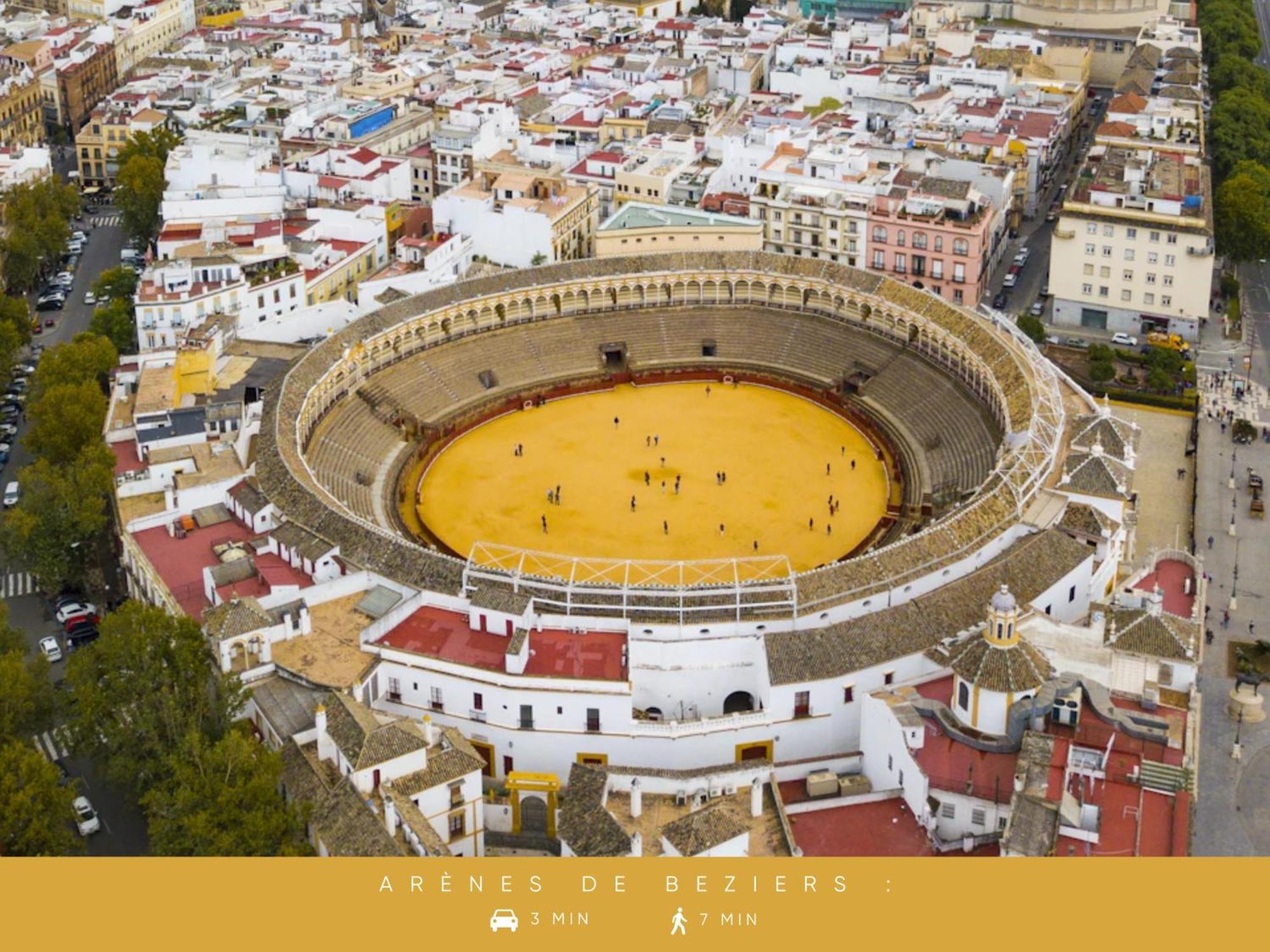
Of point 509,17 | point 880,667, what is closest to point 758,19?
point 509,17

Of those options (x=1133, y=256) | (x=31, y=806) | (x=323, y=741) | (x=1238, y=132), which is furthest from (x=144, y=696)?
(x=1238, y=132)

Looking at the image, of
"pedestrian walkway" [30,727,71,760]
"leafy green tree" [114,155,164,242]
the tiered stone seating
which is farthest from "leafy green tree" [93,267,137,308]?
the tiered stone seating

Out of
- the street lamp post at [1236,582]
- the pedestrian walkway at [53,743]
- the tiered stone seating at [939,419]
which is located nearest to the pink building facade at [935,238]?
the tiered stone seating at [939,419]

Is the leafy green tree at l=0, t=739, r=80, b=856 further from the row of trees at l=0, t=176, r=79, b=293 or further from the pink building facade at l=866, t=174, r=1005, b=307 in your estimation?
the pink building facade at l=866, t=174, r=1005, b=307

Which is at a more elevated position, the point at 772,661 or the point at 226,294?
the point at 226,294

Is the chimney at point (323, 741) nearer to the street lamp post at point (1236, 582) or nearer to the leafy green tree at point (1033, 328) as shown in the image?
the street lamp post at point (1236, 582)

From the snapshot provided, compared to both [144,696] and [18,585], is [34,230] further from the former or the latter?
[144,696]

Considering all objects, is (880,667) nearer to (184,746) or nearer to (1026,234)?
(184,746)
